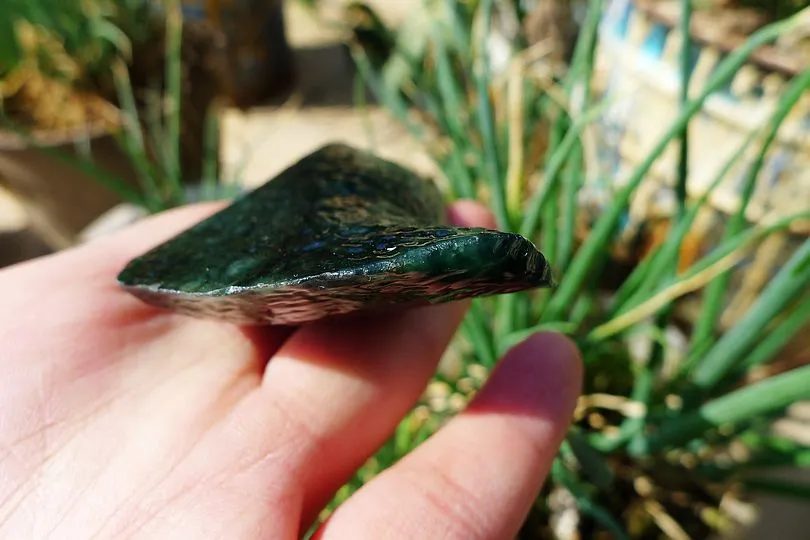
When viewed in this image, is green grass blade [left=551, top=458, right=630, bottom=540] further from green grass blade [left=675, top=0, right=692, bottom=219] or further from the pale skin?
green grass blade [left=675, top=0, right=692, bottom=219]

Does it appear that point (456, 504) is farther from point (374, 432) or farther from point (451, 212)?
point (451, 212)

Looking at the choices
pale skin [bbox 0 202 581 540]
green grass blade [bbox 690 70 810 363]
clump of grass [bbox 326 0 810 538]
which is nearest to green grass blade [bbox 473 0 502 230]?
clump of grass [bbox 326 0 810 538]

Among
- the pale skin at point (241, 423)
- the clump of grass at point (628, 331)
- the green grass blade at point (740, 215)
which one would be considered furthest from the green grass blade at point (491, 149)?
the green grass blade at point (740, 215)

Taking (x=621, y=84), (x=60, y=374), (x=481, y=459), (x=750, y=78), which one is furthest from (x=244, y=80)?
(x=481, y=459)

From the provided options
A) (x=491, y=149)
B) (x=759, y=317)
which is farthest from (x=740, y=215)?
(x=491, y=149)

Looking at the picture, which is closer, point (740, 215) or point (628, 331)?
point (740, 215)

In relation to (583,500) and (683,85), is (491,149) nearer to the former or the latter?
(683,85)
